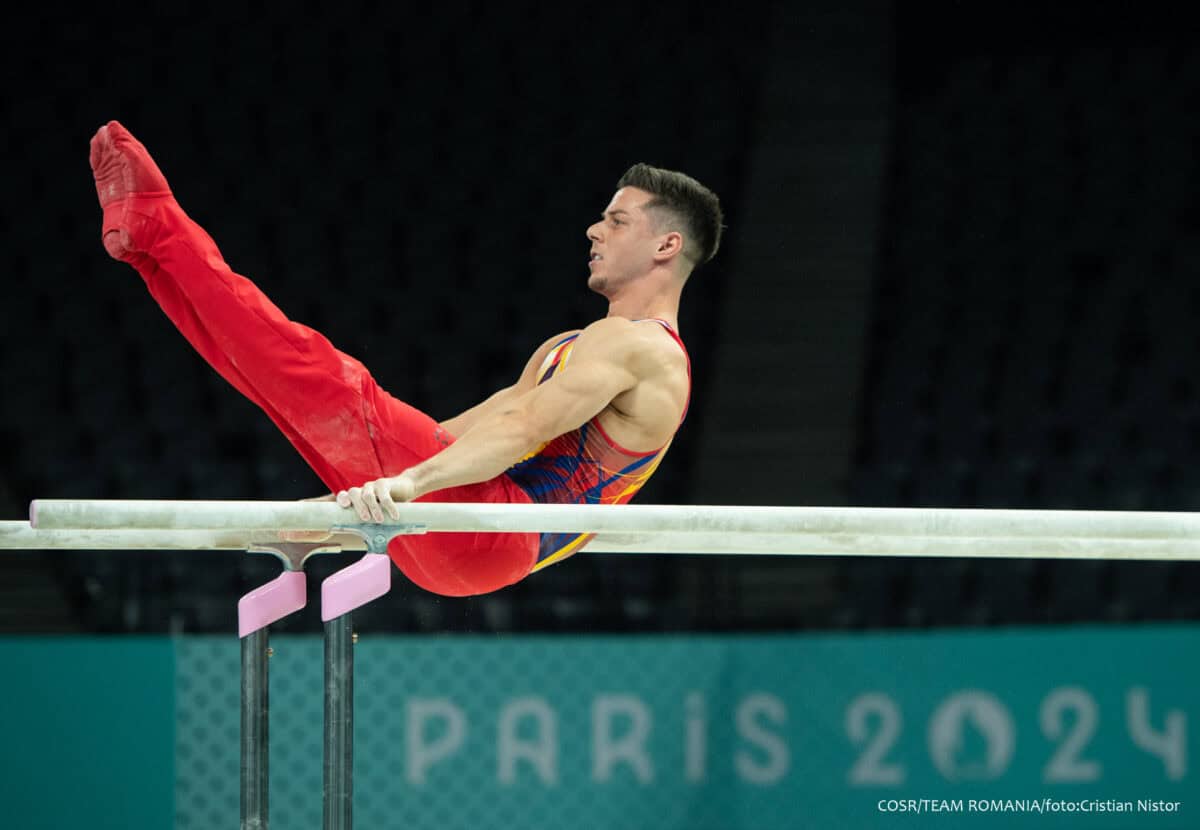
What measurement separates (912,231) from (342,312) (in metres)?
2.99

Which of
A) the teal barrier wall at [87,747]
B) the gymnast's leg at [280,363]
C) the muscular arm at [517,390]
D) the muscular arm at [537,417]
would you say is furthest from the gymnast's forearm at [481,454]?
the teal barrier wall at [87,747]

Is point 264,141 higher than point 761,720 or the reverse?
higher

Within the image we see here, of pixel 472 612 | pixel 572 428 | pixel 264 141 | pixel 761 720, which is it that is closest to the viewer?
pixel 572 428

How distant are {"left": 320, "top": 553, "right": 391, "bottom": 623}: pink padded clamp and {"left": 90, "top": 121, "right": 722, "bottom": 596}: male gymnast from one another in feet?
0.78

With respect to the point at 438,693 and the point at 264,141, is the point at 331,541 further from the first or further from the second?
the point at 264,141

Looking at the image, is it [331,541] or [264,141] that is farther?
[264,141]

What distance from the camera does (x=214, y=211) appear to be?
6617 mm

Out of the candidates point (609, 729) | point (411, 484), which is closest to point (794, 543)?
point (411, 484)

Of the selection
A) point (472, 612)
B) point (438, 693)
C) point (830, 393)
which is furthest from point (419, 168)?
point (438, 693)

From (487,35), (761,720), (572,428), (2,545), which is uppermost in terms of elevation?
(487,35)

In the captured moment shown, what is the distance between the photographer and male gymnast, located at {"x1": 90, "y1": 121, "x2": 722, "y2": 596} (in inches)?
111

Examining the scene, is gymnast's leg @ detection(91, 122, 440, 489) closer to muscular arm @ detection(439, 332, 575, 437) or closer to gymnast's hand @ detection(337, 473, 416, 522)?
muscular arm @ detection(439, 332, 575, 437)

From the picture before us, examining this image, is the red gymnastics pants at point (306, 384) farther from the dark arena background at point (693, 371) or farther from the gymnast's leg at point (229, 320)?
the dark arena background at point (693, 371)

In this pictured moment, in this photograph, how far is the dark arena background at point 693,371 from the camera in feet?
13.0
